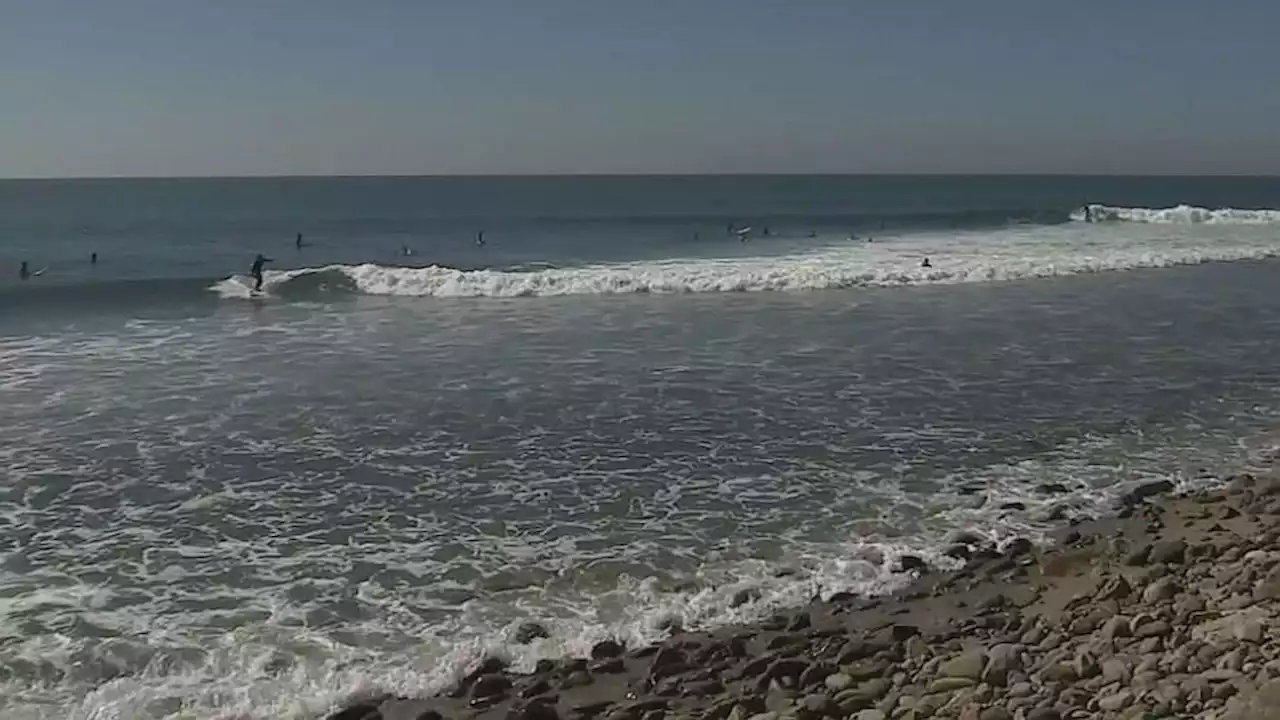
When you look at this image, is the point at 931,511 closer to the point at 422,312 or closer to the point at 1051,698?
the point at 1051,698

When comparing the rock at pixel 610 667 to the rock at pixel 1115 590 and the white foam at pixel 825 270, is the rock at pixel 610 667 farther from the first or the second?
the white foam at pixel 825 270

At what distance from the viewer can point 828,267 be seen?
32.0m

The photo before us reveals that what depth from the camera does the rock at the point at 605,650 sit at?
22.3ft

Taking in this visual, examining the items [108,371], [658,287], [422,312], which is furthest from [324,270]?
[108,371]

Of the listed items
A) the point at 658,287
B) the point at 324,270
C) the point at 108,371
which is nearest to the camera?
the point at 108,371

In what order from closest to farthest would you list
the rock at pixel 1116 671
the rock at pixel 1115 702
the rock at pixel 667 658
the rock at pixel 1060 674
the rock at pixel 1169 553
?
the rock at pixel 1115 702 → the rock at pixel 1116 671 → the rock at pixel 1060 674 → the rock at pixel 667 658 → the rock at pixel 1169 553

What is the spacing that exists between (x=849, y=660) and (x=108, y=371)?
1372 centimetres

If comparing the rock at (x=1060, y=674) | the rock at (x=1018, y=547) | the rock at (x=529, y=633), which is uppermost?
the rock at (x=1060, y=674)

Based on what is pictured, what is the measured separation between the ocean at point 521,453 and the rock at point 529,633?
0.21 feet

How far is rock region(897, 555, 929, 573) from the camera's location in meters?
8.07

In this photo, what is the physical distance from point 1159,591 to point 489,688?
4.25 meters

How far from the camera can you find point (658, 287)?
28250mm

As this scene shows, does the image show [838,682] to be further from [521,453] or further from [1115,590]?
[521,453]

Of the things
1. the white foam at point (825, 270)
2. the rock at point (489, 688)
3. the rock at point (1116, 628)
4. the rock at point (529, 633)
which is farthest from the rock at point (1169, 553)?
the white foam at point (825, 270)
